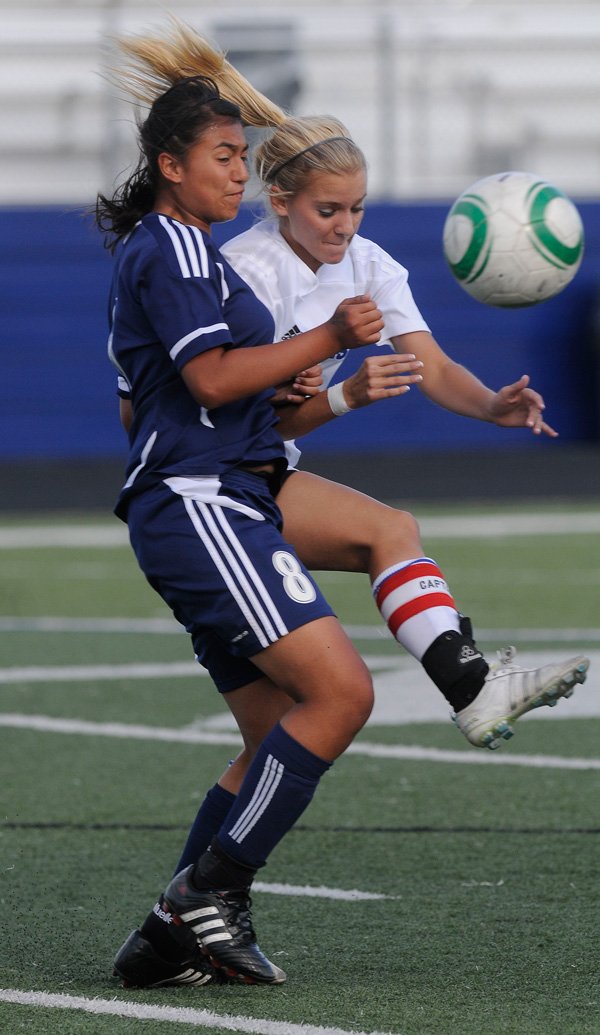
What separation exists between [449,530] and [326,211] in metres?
11.5

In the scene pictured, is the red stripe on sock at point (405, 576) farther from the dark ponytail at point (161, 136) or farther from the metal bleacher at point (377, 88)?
the metal bleacher at point (377, 88)

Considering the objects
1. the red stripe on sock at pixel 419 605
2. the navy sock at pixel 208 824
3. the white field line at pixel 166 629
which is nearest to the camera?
the red stripe on sock at pixel 419 605

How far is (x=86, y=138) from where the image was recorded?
63.6ft

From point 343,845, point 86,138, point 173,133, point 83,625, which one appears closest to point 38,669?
point 83,625

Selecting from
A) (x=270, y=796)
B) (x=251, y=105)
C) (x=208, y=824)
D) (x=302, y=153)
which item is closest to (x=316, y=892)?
(x=208, y=824)

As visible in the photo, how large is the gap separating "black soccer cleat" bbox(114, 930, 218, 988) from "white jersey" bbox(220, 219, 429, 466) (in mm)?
1216

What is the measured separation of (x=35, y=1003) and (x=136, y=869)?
4.43 ft

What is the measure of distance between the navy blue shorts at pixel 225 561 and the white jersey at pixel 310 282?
51 cm

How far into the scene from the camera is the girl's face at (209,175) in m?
3.73

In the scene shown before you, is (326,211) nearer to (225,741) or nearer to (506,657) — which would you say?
(506,657)

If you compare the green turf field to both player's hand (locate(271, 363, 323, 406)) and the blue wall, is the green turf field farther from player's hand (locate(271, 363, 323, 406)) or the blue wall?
the blue wall

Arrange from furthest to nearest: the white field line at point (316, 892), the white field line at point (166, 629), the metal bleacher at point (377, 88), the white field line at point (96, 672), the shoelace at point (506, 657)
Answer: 1. the metal bleacher at point (377, 88)
2. the white field line at point (166, 629)
3. the white field line at point (96, 672)
4. the white field line at point (316, 892)
5. the shoelace at point (506, 657)

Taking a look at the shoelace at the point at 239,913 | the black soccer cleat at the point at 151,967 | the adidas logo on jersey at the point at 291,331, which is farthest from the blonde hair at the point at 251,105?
the black soccer cleat at the point at 151,967

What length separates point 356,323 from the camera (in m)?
3.57
